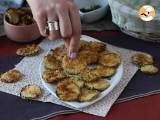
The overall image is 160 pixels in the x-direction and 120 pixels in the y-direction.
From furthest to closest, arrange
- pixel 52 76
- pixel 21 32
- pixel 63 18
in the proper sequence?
pixel 21 32, pixel 52 76, pixel 63 18

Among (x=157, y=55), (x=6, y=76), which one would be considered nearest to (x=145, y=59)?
(x=157, y=55)

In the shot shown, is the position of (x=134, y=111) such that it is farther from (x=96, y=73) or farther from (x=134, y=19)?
(x=134, y=19)

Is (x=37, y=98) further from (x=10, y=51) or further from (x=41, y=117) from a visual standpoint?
(x=10, y=51)

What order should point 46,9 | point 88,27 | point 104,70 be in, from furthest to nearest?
1. point 88,27
2. point 104,70
3. point 46,9

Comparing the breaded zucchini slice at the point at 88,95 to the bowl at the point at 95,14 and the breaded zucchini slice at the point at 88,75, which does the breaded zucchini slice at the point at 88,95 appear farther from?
the bowl at the point at 95,14

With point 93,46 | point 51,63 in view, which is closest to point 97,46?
point 93,46

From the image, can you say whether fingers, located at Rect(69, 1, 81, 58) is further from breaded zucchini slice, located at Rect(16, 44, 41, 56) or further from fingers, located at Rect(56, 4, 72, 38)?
breaded zucchini slice, located at Rect(16, 44, 41, 56)

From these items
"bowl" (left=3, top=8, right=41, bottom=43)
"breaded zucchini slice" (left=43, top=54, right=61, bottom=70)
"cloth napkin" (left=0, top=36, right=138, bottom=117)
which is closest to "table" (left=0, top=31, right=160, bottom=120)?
"cloth napkin" (left=0, top=36, right=138, bottom=117)
